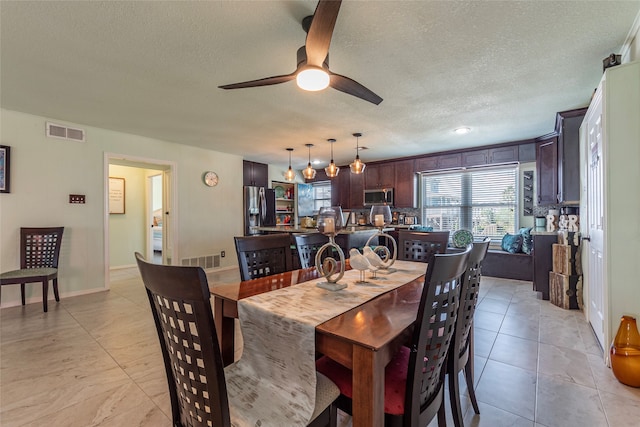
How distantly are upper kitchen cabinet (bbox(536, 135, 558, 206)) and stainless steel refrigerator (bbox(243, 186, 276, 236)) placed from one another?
484cm

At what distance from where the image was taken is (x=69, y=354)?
2.28m

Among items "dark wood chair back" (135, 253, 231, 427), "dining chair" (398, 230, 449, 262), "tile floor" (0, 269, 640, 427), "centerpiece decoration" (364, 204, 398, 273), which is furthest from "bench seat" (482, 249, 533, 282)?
"dark wood chair back" (135, 253, 231, 427)

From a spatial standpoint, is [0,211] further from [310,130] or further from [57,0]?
[310,130]

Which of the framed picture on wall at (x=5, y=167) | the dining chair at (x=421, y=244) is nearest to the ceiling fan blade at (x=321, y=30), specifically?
the dining chair at (x=421, y=244)

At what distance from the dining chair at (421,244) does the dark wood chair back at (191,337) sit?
6.42 ft

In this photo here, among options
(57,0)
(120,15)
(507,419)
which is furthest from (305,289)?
(57,0)

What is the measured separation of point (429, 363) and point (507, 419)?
92 cm

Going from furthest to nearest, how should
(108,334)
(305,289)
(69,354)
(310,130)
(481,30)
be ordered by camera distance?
(310,130) → (108,334) → (69,354) → (481,30) → (305,289)

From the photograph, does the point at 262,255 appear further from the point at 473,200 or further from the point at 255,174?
the point at 473,200

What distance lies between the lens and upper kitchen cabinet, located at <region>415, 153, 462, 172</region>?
17.9 feet

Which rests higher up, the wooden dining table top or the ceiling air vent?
the ceiling air vent

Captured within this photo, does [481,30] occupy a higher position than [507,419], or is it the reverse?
[481,30]

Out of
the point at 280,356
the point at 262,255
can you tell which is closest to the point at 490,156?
the point at 262,255

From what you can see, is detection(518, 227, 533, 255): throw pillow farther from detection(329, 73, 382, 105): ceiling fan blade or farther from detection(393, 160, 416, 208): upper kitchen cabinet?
detection(329, 73, 382, 105): ceiling fan blade
